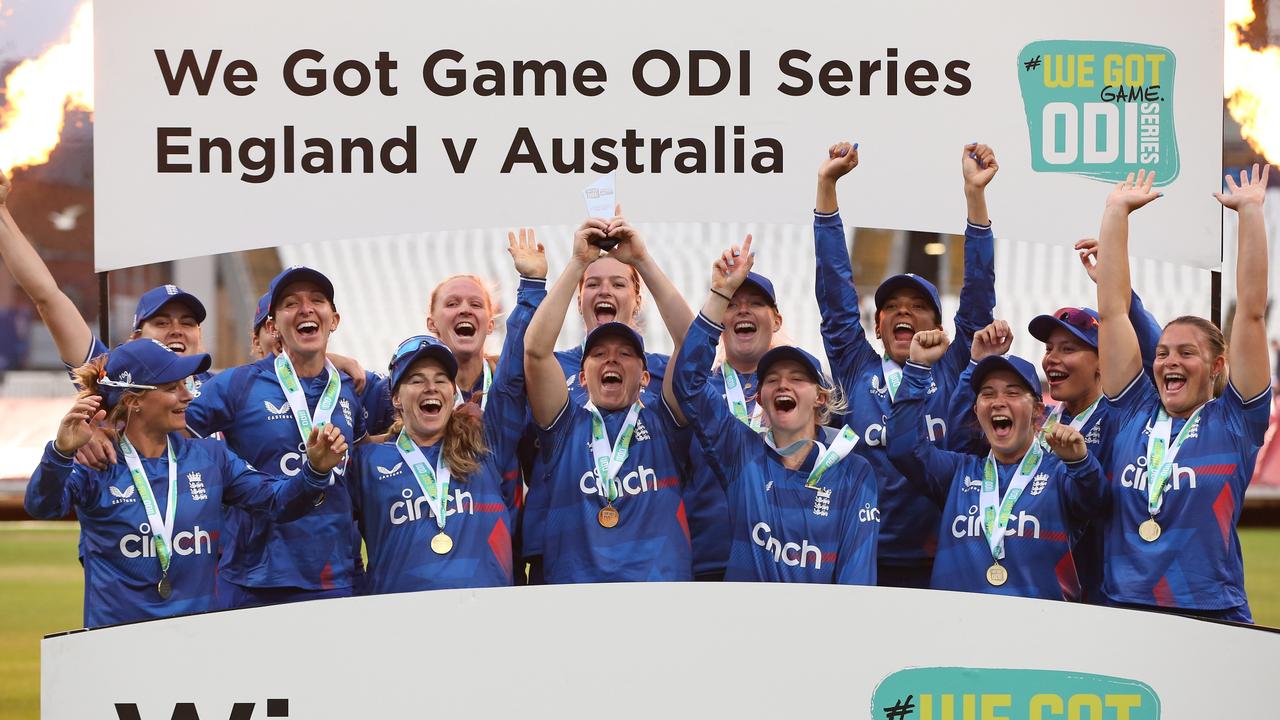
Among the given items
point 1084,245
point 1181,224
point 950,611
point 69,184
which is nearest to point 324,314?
point 950,611

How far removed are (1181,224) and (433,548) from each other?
2887 mm

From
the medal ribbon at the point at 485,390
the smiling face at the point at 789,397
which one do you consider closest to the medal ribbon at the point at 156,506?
the medal ribbon at the point at 485,390

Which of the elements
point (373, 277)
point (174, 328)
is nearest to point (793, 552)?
point (174, 328)

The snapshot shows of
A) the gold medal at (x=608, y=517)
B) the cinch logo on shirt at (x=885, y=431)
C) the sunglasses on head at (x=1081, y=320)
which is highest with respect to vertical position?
the sunglasses on head at (x=1081, y=320)

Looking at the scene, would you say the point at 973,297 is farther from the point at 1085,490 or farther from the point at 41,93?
the point at 41,93

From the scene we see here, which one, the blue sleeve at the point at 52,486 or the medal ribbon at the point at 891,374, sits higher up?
the medal ribbon at the point at 891,374

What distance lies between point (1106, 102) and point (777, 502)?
6.26 ft

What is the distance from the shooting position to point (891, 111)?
5191mm

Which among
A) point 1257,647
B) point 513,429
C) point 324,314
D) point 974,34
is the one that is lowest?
point 1257,647

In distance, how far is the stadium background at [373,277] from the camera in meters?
6.21

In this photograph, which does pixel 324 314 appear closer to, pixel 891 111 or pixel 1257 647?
pixel 891 111

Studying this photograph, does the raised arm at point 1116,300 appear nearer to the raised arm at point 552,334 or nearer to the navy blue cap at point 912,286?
the navy blue cap at point 912,286

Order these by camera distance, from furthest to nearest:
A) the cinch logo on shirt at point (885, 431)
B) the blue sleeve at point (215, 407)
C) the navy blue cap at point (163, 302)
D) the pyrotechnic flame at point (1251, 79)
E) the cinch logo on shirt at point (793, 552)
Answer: the pyrotechnic flame at point (1251, 79) < the navy blue cap at point (163, 302) < the cinch logo on shirt at point (885, 431) < the blue sleeve at point (215, 407) < the cinch logo on shirt at point (793, 552)

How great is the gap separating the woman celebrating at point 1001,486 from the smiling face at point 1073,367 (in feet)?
0.80
